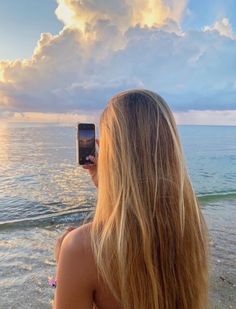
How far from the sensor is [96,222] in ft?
5.31

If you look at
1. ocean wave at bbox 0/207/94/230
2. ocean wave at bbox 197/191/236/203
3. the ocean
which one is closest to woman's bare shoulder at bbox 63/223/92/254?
the ocean

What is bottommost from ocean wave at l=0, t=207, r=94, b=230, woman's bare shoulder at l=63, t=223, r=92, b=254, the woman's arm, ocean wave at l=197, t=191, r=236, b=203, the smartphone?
ocean wave at l=197, t=191, r=236, b=203

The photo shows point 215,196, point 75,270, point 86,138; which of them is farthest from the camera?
point 215,196

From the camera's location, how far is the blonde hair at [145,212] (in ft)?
5.12

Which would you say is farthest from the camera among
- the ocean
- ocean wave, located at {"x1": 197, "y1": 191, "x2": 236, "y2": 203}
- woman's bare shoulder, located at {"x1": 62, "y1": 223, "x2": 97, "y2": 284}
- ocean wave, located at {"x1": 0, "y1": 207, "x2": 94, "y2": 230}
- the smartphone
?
ocean wave, located at {"x1": 197, "y1": 191, "x2": 236, "y2": 203}

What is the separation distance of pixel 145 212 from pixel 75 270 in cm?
39

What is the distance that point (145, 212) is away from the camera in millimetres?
1580

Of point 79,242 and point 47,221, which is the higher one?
point 79,242

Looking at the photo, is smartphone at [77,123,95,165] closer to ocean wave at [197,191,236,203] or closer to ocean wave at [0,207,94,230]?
ocean wave at [0,207,94,230]

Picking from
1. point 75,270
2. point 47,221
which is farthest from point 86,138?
point 47,221

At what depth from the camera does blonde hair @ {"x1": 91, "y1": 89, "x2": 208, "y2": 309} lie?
1.56 m

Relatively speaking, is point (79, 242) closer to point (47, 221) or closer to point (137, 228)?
point (137, 228)

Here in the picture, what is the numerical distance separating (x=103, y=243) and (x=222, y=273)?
15.7 ft

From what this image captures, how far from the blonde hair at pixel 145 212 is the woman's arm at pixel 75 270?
0.05 meters
